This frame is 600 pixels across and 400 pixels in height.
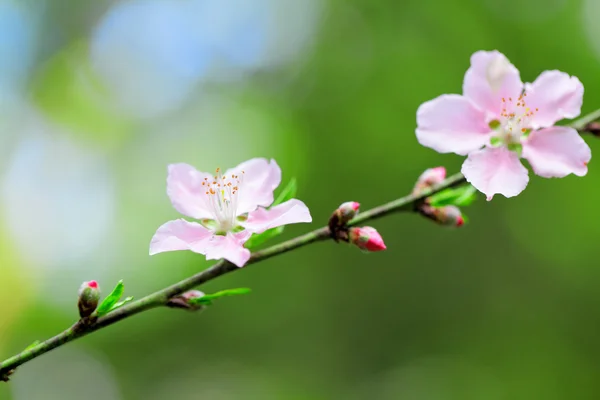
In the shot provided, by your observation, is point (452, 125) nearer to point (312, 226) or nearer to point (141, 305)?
point (141, 305)

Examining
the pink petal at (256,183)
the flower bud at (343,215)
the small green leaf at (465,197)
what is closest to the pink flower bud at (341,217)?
the flower bud at (343,215)

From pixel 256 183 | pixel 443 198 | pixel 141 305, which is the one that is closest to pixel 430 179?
pixel 443 198

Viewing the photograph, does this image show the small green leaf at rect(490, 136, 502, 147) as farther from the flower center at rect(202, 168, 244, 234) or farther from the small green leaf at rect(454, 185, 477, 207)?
the flower center at rect(202, 168, 244, 234)

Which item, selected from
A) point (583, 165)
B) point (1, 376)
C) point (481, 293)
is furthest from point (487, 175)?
point (481, 293)

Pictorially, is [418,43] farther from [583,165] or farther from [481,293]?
[583,165]

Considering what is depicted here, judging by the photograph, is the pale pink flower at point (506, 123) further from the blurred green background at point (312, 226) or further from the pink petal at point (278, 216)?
the blurred green background at point (312, 226)
